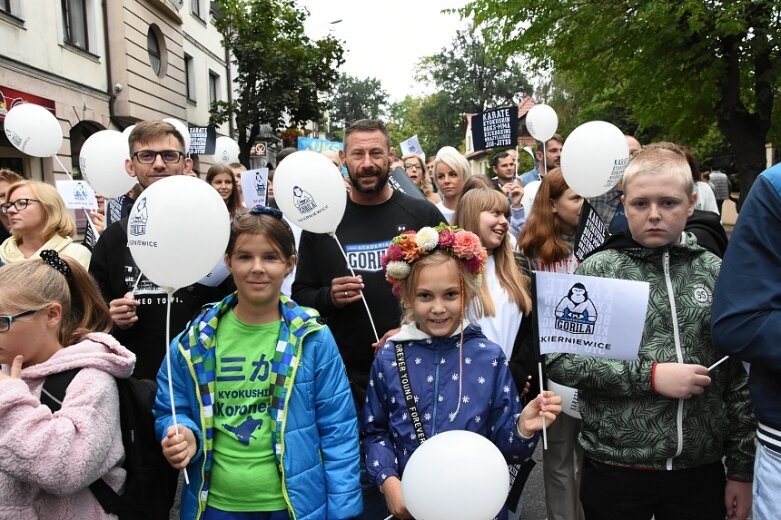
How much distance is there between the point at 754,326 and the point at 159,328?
2553 millimetres

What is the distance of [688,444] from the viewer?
7.12 feet

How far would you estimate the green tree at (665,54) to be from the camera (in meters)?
10.9

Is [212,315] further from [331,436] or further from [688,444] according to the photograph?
[688,444]

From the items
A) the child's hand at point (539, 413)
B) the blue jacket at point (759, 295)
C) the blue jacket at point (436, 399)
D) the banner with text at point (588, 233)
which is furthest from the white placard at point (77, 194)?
the blue jacket at point (759, 295)

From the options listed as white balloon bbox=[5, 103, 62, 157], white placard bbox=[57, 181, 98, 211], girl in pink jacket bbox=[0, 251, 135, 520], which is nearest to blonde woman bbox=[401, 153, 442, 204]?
white placard bbox=[57, 181, 98, 211]

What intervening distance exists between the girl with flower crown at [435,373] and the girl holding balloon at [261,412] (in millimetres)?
137

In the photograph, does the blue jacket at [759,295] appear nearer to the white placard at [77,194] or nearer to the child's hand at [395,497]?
the child's hand at [395,497]

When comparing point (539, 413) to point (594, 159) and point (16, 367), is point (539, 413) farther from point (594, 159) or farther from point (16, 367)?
point (594, 159)

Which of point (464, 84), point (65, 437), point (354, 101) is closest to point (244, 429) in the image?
point (65, 437)

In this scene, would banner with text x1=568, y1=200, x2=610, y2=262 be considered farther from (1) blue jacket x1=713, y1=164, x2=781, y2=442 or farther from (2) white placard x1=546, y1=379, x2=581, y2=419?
(1) blue jacket x1=713, y1=164, x2=781, y2=442

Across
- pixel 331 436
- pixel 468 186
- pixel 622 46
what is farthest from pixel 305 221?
pixel 622 46

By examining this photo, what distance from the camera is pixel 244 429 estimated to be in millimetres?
2318

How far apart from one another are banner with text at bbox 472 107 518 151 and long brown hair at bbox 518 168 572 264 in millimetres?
4640

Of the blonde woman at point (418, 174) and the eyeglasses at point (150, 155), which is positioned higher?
the blonde woman at point (418, 174)
